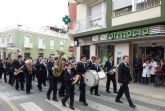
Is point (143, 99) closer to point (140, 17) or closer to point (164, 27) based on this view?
point (164, 27)

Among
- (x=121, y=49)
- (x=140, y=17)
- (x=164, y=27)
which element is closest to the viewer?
(x=164, y=27)

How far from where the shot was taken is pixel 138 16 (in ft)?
59.7

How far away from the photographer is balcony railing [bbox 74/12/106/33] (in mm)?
22566

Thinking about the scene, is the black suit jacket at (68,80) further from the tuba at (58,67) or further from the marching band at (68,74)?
the tuba at (58,67)

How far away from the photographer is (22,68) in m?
14.5

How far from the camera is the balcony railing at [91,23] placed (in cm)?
2257

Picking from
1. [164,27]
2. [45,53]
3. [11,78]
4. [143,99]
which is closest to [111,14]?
[164,27]

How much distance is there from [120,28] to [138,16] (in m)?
1.69

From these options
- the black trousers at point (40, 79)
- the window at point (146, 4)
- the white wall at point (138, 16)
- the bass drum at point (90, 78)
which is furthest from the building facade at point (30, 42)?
the bass drum at point (90, 78)

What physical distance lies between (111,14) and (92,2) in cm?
375

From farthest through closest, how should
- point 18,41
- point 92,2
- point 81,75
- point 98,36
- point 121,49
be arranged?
point 18,41, point 92,2, point 98,36, point 121,49, point 81,75

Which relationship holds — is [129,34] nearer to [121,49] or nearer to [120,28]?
[120,28]

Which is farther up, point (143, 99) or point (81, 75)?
point (81, 75)

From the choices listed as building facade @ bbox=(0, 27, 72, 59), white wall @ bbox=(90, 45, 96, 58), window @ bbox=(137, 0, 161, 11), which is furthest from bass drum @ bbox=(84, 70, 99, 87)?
building facade @ bbox=(0, 27, 72, 59)
